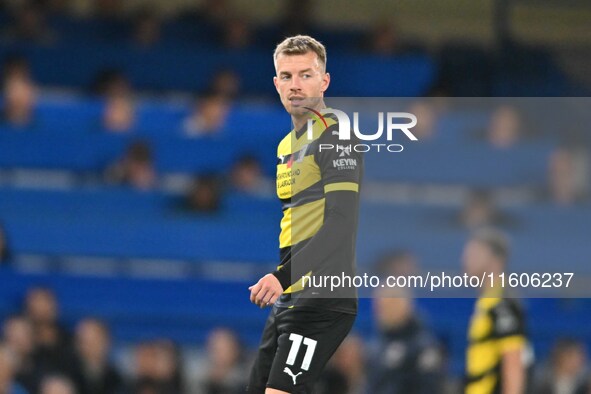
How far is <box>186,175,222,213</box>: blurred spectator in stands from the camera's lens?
886 cm

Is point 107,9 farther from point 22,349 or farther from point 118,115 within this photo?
point 22,349

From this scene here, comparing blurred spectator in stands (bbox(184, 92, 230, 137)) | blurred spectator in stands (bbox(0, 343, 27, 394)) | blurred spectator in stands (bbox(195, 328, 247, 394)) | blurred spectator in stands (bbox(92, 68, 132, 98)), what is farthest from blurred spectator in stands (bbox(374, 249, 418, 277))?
blurred spectator in stands (bbox(92, 68, 132, 98))

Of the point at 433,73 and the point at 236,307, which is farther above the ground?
the point at 433,73

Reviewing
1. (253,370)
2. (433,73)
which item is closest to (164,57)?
(433,73)

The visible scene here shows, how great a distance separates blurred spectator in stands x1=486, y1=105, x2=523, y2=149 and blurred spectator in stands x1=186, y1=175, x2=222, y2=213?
305 centimetres

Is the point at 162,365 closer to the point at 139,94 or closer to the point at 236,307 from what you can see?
the point at 236,307

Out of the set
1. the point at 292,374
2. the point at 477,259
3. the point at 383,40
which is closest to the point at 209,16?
the point at 383,40

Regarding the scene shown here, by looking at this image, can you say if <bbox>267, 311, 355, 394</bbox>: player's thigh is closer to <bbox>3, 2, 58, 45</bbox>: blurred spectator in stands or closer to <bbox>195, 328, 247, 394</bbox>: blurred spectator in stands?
<bbox>195, 328, 247, 394</bbox>: blurred spectator in stands

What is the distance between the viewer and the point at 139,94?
9.81m

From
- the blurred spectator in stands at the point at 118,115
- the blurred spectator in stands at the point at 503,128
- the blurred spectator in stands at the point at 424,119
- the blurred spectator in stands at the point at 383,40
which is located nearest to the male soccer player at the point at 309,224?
the blurred spectator in stands at the point at 424,119

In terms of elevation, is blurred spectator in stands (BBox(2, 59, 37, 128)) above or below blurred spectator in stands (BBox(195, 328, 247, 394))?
above

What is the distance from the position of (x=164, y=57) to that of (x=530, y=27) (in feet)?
9.60

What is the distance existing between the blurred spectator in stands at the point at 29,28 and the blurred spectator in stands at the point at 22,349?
2.65 meters

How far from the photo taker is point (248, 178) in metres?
9.12
